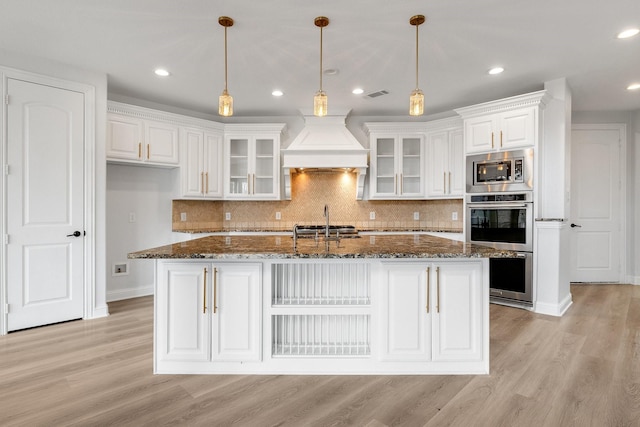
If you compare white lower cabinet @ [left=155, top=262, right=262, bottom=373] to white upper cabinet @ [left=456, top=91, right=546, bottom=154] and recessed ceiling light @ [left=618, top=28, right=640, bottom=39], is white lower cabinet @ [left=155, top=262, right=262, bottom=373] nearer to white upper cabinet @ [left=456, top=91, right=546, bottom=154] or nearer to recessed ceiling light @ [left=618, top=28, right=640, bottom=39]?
white upper cabinet @ [left=456, top=91, right=546, bottom=154]

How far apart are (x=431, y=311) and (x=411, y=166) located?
3.18 metres

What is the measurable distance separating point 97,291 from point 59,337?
0.63m

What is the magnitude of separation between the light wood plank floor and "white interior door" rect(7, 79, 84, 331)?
0.44 meters

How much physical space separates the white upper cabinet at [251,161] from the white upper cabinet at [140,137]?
2.57 ft

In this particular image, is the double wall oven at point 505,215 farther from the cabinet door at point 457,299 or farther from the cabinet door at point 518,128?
the cabinet door at point 457,299

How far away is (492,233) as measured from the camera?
401cm

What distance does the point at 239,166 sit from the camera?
199 inches

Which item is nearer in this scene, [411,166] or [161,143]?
[161,143]

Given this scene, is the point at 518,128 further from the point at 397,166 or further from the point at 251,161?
the point at 251,161

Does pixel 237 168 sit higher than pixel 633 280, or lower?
higher

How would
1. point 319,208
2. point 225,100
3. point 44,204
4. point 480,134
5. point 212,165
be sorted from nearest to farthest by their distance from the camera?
point 225,100 < point 44,204 < point 480,134 < point 212,165 < point 319,208

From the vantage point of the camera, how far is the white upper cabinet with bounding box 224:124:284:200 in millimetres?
4941

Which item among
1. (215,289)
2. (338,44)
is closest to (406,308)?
(215,289)

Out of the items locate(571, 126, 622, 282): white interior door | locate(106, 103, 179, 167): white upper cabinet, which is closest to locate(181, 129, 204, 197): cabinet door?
locate(106, 103, 179, 167): white upper cabinet
